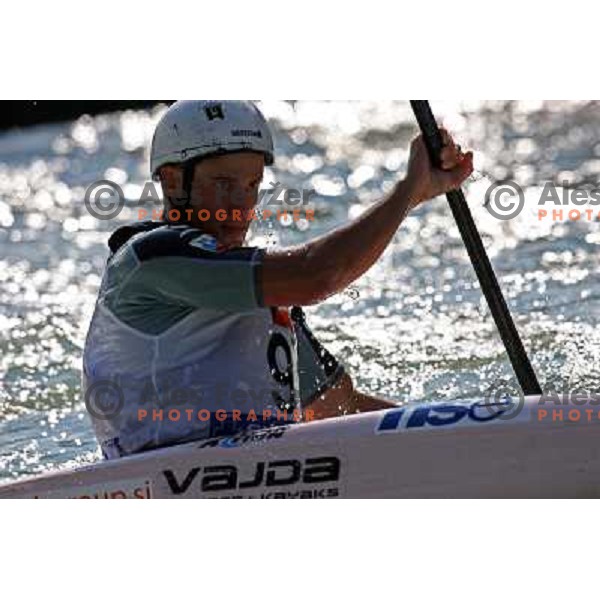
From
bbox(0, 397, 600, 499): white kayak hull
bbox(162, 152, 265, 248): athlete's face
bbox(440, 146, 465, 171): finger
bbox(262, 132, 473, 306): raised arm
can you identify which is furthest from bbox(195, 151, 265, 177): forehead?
bbox(0, 397, 600, 499): white kayak hull

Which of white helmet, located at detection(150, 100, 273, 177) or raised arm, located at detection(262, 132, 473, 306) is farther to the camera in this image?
white helmet, located at detection(150, 100, 273, 177)

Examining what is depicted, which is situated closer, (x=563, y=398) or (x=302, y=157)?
(x=563, y=398)

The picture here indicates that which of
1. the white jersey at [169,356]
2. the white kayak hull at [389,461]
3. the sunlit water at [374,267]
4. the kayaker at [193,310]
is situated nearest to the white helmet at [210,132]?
the kayaker at [193,310]

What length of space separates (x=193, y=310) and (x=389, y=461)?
531 mm

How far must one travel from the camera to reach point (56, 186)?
9.52 metres

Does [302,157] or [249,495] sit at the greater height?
[302,157]

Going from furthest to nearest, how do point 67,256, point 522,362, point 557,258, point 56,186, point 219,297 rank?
1. point 56,186
2. point 67,256
3. point 557,258
4. point 522,362
5. point 219,297

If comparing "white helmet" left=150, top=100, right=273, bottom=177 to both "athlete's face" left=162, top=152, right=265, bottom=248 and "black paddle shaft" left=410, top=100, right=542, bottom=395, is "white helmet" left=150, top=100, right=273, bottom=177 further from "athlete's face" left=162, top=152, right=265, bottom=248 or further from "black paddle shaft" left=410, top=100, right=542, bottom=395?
"black paddle shaft" left=410, top=100, right=542, bottom=395

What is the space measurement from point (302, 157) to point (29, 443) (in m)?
4.74

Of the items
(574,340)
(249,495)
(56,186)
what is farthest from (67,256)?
(249,495)

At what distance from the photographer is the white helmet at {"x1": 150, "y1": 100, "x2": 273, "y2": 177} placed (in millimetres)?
4047

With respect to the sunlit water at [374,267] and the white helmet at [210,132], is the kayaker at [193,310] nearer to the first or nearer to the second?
the white helmet at [210,132]

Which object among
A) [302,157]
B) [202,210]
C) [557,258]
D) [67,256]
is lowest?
[202,210]
